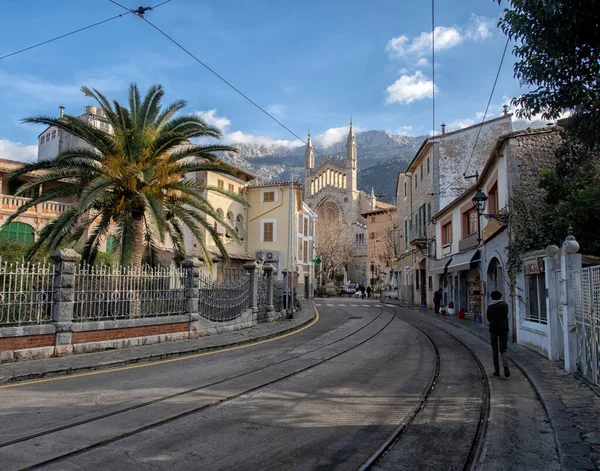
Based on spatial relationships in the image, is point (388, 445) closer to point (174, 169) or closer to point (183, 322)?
point (183, 322)

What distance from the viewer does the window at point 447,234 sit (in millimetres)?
28297

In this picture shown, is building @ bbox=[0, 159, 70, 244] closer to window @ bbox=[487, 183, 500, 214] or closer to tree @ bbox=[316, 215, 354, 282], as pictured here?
window @ bbox=[487, 183, 500, 214]

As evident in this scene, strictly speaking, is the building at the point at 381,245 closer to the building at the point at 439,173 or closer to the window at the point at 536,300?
the building at the point at 439,173

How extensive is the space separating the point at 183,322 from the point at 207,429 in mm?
9054

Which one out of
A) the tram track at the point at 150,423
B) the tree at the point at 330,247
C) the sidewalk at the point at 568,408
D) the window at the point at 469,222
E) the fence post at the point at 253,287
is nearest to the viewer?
the tram track at the point at 150,423

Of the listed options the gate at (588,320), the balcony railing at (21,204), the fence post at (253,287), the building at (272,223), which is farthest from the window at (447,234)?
the balcony railing at (21,204)

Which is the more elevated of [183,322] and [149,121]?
[149,121]

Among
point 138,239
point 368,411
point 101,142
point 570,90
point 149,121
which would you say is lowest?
point 368,411

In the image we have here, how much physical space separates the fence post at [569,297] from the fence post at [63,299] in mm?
10561

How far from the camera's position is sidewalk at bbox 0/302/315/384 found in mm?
9023

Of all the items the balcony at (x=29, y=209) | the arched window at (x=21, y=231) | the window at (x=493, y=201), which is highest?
the balcony at (x=29, y=209)

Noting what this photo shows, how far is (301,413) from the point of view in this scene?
6.50 m

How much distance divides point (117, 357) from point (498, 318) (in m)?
7.98

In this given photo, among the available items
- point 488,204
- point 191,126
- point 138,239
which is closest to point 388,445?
point 138,239
